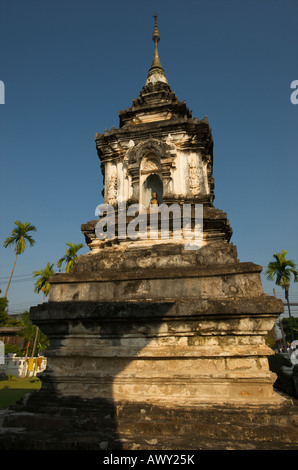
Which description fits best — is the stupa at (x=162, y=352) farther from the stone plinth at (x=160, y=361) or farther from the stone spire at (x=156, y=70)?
the stone spire at (x=156, y=70)

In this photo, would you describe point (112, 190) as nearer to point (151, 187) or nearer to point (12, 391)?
point (151, 187)

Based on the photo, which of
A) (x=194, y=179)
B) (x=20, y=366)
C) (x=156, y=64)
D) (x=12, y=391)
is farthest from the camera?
(x=20, y=366)

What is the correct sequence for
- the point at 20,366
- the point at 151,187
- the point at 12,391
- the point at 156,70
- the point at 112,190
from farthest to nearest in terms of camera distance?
the point at 20,366, the point at 12,391, the point at 156,70, the point at 151,187, the point at 112,190

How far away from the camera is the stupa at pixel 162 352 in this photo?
16.1 ft

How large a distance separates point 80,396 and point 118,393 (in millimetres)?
763

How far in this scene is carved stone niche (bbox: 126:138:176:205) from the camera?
31.4 feet

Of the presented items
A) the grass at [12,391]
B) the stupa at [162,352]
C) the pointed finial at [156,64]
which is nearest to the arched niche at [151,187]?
the stupa at [162,352]

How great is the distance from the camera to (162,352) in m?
5.92

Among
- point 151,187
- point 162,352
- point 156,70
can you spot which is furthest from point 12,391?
point 156,70

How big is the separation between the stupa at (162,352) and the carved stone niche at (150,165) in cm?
167

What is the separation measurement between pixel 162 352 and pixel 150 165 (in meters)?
6.30

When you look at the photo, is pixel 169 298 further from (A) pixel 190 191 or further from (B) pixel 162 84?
(B) pixel 162 84
